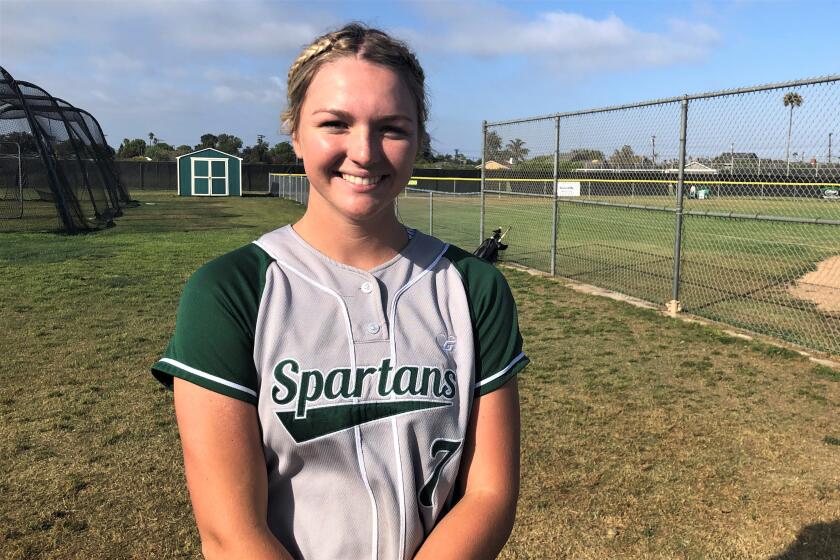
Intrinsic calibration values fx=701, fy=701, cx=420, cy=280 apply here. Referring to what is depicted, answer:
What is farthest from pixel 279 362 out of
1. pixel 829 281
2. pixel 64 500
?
pixel 829 281

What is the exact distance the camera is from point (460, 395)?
134 centimetres

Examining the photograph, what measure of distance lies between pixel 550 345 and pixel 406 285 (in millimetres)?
5444

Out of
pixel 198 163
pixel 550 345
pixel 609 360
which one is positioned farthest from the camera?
pixel 198 163

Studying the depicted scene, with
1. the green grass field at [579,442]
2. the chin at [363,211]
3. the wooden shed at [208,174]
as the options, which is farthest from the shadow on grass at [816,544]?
the wooden shed at [208,174]

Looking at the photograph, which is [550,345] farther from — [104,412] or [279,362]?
[279,362]

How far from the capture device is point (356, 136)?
1277 mm

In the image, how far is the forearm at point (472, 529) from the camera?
126cm

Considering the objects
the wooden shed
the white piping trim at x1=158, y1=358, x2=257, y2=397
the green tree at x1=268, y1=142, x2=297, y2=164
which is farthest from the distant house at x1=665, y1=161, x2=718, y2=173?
the green tree at x1=268, y1=142, x2=297, y2=164

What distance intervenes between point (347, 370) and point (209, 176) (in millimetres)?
37655

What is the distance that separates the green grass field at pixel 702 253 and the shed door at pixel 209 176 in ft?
56.2

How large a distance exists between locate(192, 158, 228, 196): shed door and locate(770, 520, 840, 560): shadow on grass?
36.3m

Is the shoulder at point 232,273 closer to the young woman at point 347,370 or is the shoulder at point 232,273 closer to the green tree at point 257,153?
the young woman at point 347,370

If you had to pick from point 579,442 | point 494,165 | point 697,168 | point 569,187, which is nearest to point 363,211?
point 579,442

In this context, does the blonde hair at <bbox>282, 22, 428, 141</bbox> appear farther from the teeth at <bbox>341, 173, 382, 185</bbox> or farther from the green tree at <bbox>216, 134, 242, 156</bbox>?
the green tree at <bbox>216, 134, 242, 156</bbox>
